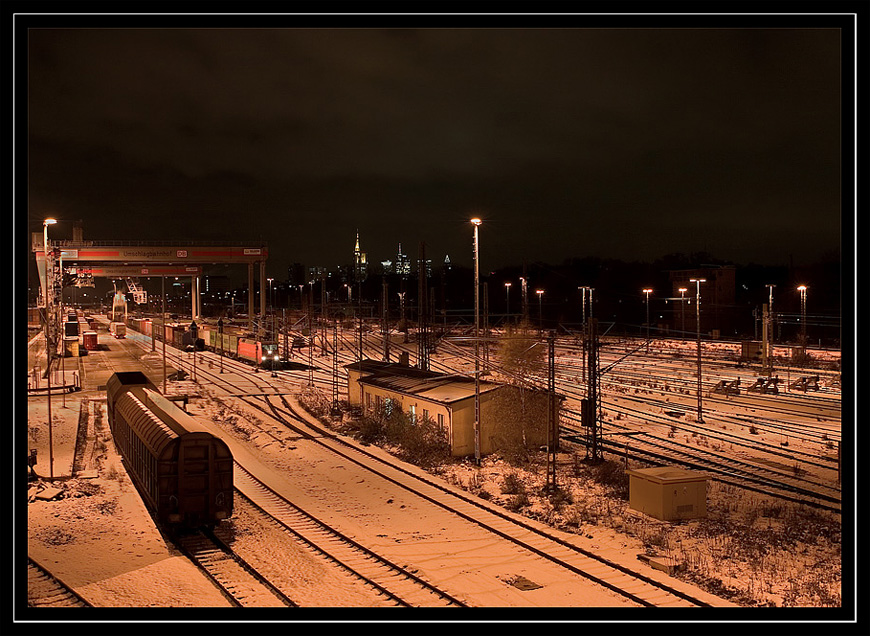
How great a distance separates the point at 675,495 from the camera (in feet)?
46.0

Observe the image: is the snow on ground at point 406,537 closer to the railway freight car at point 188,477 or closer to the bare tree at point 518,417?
the railway freight car at point 188,477

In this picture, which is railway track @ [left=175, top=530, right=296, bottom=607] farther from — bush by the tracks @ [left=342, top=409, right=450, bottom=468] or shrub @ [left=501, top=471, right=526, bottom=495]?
bush by the tracks @ [left=342, top=409, right=450, bottom=468]

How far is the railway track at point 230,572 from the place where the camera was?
Result: 980 centimetres

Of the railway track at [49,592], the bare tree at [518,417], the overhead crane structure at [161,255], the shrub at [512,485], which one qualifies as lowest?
the shrub at [512,485]

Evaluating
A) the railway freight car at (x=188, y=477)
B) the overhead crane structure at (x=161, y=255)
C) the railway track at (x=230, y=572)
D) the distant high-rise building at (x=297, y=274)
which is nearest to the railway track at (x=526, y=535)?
the railway track at (x=230, y=572)

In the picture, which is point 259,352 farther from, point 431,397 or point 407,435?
point 431,397

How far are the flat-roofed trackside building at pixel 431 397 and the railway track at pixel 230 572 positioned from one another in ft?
29.5

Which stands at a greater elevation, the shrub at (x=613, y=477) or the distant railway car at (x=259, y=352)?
the distant railway car at (x=259, y=352)

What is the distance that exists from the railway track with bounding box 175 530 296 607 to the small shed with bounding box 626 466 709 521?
306 inches

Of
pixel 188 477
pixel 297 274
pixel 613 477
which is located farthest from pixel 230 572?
pixel 297 274
